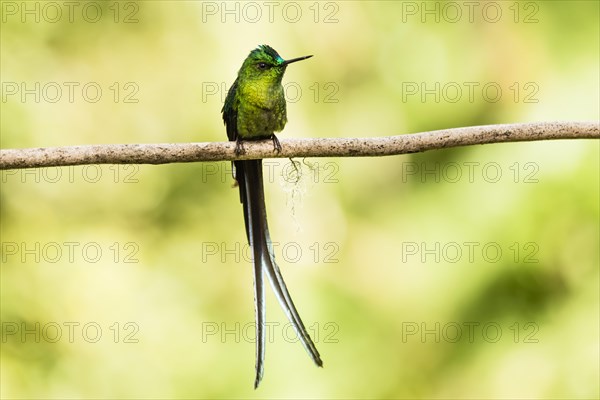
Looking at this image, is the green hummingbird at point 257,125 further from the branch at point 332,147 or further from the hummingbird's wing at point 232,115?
the branch at point 332,147

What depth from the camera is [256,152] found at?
2.65 metres

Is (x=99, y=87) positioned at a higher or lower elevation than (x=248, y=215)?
higher

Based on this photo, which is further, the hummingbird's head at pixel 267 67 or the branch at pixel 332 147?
the hummingbird's head at pixel 267 67

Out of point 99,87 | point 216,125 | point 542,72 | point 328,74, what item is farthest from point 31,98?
point 542,72

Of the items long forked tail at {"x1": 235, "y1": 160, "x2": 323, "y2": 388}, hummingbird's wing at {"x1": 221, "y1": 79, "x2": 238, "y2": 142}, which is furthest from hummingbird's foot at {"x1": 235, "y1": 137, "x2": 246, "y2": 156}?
hummingbird's wing at {"x1": 221, "y1": 79, "x2": 238, "y2": 142}

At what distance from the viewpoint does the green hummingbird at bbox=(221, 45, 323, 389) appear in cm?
254

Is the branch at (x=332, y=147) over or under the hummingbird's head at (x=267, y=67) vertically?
under

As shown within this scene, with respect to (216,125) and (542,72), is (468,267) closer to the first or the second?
(542,72)

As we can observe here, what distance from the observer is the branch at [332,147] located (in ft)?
6.95

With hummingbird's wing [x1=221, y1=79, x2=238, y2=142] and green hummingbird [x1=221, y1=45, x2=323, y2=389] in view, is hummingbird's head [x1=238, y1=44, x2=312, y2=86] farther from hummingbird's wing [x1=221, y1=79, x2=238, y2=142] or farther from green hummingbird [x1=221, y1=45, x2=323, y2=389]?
hummingbird's wing [x1=221, y1=79, x2=238, y2=142]

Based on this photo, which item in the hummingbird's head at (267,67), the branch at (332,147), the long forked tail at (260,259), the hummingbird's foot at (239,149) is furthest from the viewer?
the hummingbird's head at (267,67)

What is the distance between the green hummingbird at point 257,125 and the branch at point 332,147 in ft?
1.02

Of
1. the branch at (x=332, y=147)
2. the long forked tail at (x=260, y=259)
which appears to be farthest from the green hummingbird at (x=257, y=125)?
the branch at (x=332, y=147)

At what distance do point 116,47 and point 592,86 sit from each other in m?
3.22
